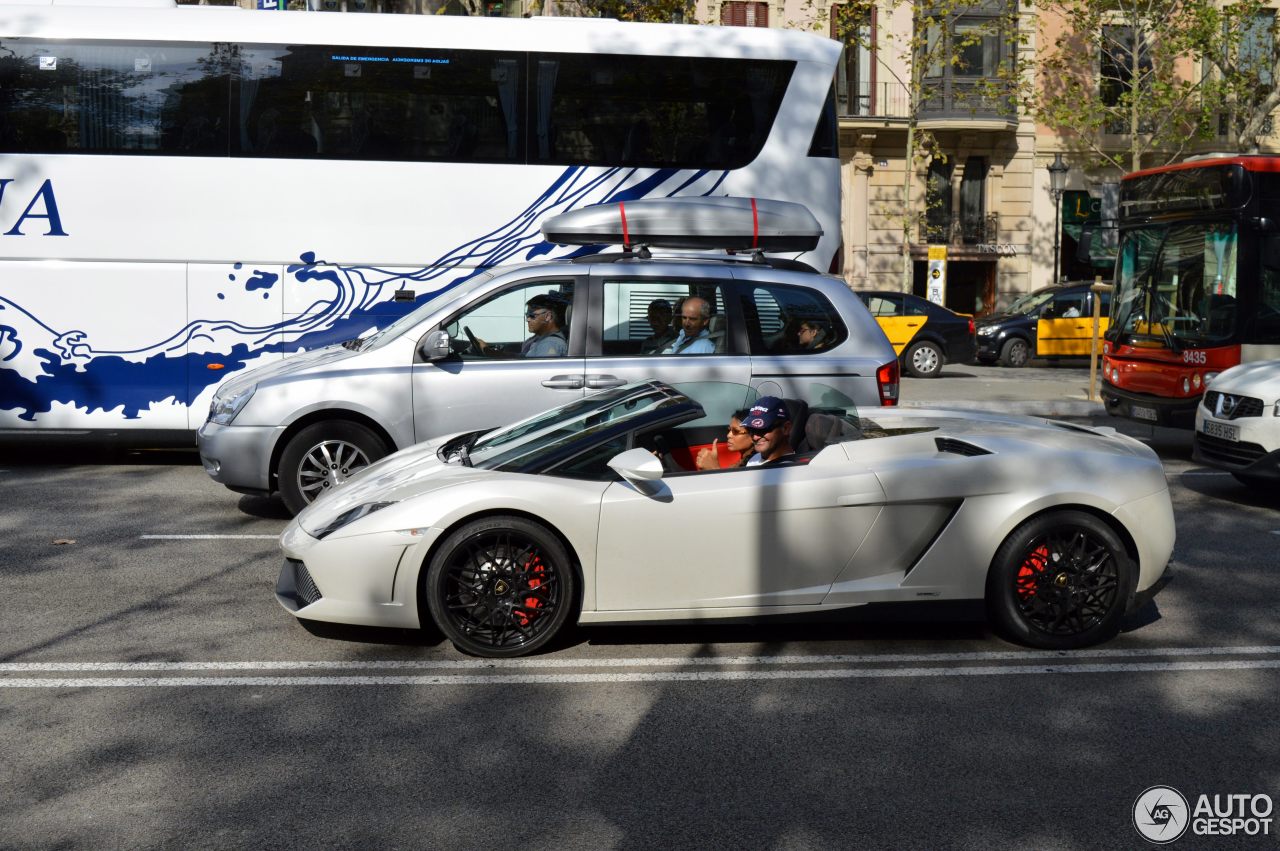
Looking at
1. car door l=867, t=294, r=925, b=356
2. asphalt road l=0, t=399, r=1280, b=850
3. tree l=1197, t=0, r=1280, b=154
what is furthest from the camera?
tree l=1197, t=0, r=1280, b=154

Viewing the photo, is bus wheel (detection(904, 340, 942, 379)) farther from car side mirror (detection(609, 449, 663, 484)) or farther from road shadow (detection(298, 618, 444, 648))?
car side mirror (detection(609, 449, 663, 484))

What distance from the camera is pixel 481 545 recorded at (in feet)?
18.8

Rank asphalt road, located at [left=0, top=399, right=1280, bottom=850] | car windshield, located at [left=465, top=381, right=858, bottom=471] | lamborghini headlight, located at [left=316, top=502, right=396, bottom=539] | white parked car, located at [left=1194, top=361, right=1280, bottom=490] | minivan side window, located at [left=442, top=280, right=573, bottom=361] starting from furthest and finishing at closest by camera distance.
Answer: white parked car, located at [left=1194, top=361, right=1280, bottom=490], minivan side window, located at [left=442, top=280, right=573, bottom=361], car windshield, located at [left=465, top=381, right=858, bottom=471], lamborghini headlight, located at [left=316, top=502, right=396, bottom=539], asphalt road, located at [left=0, top=399, right=1280, bottom=850]

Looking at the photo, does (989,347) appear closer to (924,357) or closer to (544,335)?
→ (924,357)

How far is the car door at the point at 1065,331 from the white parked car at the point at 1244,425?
1577 centimetres

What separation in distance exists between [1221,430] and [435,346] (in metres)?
6.02

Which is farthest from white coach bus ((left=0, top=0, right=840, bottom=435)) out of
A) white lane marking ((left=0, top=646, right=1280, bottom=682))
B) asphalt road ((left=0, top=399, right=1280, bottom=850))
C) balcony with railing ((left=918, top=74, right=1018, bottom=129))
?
balcony with railing ((left=918, top=74, right=1018, bottom=129))

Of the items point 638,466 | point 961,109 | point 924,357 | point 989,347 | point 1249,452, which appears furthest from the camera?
point 961,109

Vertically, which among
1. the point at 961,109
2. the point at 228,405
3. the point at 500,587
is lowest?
the point at 500,587

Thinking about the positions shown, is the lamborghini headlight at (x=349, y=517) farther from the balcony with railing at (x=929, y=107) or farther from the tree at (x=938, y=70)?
the balcony with railing at (x=929, y=107)

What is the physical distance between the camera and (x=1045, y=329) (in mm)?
26406

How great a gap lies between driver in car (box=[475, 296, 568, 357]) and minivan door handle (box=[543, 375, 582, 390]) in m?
0.18

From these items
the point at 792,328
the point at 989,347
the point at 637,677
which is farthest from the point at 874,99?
the point at 637,677

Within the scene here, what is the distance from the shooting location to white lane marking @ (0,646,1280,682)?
5.73 m
